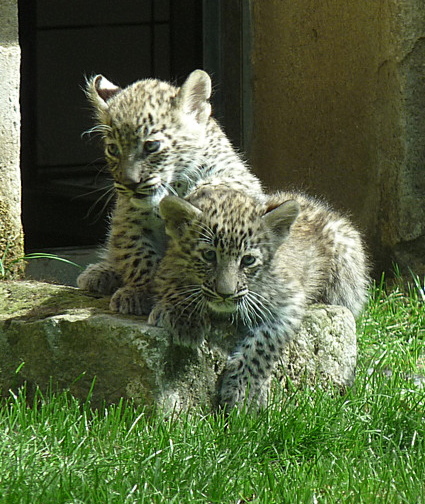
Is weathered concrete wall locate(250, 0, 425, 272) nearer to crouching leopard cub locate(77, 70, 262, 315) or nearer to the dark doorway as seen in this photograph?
the dark doorway

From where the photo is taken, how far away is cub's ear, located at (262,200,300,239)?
4898 mm

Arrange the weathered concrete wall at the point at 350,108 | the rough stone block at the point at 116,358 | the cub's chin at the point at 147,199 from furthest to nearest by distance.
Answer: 1. the weathered concrete wall at the point at 350,108
2. the cub's chin at the point at 147,199
3. the rough stone block at the point at 116,358

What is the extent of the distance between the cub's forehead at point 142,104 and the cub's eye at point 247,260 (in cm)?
94

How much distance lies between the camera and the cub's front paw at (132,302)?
513 centimetres

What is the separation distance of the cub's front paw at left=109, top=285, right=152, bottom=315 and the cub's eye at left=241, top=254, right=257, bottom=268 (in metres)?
0.63

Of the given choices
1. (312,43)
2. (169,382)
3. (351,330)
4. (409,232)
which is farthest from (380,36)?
(169,382)

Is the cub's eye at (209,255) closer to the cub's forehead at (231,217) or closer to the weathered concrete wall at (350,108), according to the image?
the cub's forehead at (231,217)

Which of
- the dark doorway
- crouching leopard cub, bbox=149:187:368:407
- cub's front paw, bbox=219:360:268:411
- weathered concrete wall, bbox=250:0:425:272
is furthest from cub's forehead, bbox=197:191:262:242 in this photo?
the dark doorway

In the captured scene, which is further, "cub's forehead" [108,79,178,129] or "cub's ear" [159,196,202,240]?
"cub's forehead" [108,79,178,129]

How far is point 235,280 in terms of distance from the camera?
470 centimetres

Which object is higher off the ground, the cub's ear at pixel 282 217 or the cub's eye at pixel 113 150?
the cub's eye at pixel 113 150

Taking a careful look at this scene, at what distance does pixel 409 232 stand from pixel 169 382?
3.18 m

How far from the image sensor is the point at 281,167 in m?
8.45

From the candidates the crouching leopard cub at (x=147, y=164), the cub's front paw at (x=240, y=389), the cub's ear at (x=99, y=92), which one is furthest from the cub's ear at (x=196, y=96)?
the cub's front paw at (x=240, y=389)
